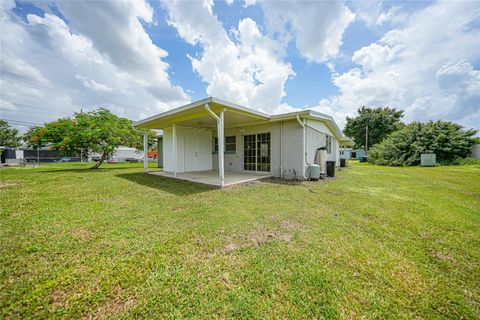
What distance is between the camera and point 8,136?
2675 cm

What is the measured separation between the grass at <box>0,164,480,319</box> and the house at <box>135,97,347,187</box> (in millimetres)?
3327

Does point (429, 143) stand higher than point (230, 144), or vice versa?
point (429, 143)

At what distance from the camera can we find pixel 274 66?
1126cm

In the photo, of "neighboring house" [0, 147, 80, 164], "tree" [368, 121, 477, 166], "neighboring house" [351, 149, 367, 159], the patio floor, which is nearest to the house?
the patio floor

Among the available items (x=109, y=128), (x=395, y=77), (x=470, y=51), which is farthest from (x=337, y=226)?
(x=395, y=77)

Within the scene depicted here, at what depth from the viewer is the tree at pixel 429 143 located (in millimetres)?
14797

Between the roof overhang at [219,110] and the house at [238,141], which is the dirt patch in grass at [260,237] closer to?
the house at [238,141]

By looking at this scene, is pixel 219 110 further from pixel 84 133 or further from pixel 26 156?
pixel 26 156

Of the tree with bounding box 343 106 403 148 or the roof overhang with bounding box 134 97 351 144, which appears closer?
the roof overhang with bounding box 134 97 351 144

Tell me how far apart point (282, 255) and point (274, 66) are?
1176 cm

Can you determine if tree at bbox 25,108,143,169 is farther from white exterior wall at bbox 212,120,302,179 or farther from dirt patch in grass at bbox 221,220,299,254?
dirt patch in grass at bbox 221,220,299,254

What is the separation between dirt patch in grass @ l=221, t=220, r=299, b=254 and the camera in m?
2.44

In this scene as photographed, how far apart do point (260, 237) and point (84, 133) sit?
12017 millimetres

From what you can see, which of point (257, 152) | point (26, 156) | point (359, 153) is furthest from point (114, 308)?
point (26, 156)
